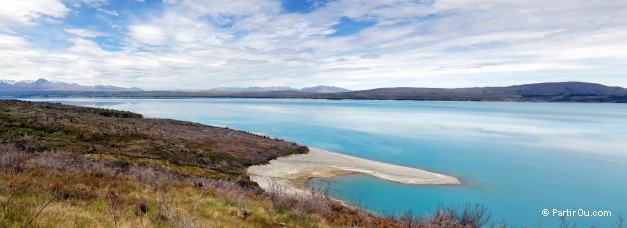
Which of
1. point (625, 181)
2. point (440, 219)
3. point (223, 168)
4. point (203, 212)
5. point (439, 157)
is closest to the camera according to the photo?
point (203, 212)

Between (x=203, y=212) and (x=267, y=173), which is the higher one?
(x=203, y=212)

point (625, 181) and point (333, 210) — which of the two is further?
point (625, 181)

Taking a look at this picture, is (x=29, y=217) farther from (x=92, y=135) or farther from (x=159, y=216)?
(x=92, y=135)

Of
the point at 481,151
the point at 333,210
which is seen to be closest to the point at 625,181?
the point at 481,151

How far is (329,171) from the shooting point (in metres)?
39.2

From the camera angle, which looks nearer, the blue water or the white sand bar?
the blue water

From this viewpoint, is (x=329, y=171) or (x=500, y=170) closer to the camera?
(x=329, y=171)

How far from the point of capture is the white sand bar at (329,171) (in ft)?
117

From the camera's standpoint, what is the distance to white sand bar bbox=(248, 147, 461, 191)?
35.6 metres

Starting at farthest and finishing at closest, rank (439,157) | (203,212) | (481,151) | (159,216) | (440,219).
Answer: (481,151)
(439,157)
(440,219)
(203,212)
(159,216)

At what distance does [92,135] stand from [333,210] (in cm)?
3700

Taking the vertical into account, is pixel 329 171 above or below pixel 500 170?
above

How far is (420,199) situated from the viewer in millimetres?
A: 30625

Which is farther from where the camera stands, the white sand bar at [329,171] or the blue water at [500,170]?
the white sand bar at [329,171]
